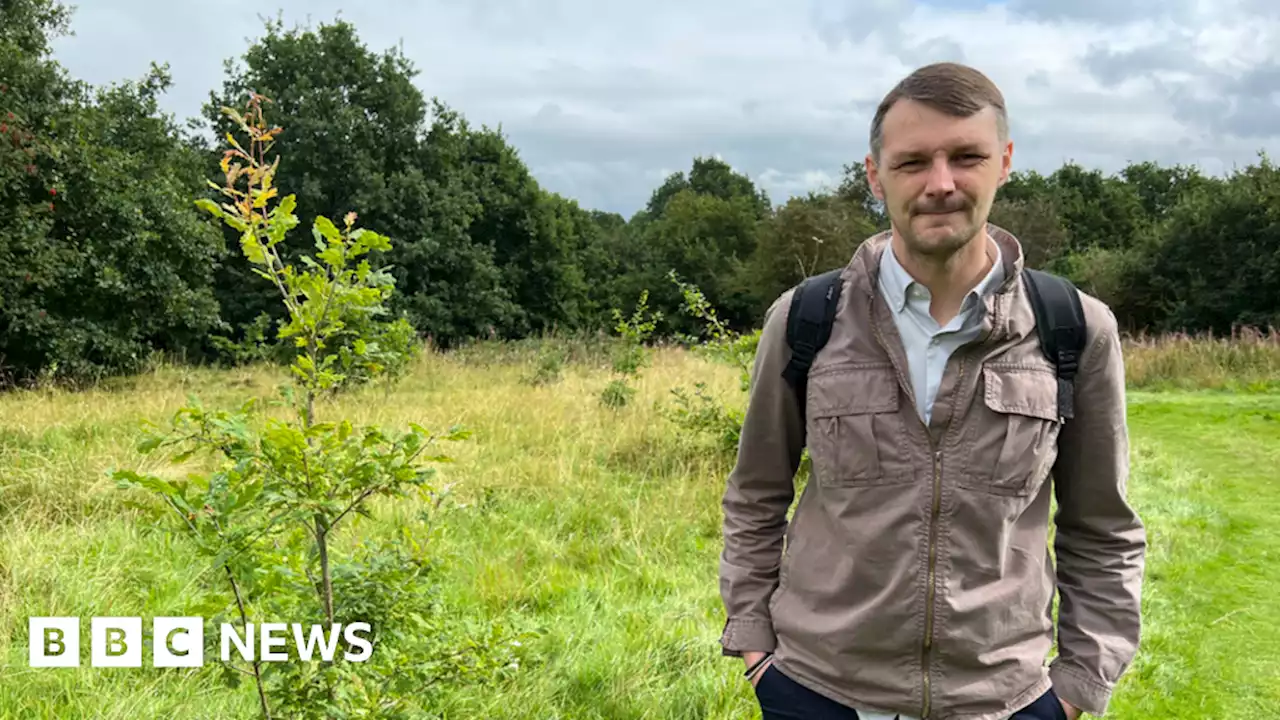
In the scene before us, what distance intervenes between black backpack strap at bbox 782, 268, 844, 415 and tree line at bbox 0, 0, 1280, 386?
17.8 ft

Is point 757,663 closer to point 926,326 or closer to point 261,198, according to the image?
point 926,326

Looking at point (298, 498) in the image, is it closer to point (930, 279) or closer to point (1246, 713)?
point (930, 279)

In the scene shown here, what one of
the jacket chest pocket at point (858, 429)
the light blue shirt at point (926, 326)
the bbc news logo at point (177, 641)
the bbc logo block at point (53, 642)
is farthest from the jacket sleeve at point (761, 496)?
the bbc logo block at point (53, 642)

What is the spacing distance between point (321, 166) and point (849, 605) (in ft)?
77.1

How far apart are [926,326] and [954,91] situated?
1.36 feet

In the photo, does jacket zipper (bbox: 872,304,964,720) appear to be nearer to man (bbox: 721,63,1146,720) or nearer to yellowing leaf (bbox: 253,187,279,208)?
man (bbox: 721,63,1146,720)

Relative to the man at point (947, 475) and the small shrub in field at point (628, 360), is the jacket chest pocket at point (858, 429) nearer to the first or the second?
the man at point (947, 475)

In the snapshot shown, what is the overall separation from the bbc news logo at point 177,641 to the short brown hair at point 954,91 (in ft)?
5.41

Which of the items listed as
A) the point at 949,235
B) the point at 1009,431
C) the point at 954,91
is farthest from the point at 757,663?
the point at 954,91

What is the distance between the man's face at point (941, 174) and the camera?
141cm

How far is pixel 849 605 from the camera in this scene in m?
1.48

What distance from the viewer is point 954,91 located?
1433 mm

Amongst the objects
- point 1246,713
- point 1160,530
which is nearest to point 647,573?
point 1246,713

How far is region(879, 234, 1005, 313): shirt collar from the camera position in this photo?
4.79 feet
